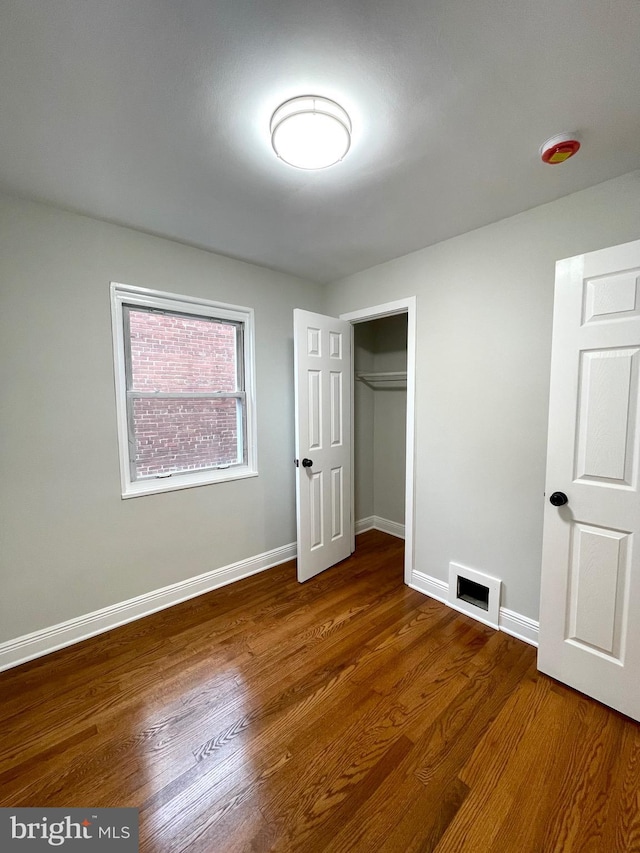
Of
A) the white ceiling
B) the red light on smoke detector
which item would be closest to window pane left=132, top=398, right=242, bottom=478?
the white ceiling

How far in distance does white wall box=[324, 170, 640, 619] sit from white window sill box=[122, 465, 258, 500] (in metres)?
1.42

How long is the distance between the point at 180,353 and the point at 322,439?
1.26 metres

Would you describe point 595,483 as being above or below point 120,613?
above

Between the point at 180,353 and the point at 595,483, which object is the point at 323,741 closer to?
the point at 595,483

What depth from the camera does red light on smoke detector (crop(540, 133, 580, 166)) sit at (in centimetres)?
133

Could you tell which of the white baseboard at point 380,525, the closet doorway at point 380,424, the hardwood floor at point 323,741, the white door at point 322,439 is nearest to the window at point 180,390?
the white door at point 322,439

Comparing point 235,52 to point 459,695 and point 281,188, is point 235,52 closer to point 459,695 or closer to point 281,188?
point 281,188

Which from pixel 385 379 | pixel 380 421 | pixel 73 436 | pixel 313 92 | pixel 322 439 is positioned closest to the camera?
pixel 313 92

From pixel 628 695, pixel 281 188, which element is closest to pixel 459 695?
pixel 628 695

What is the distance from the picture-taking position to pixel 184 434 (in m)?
2.46

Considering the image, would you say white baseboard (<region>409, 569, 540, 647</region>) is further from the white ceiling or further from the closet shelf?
the white ceiling

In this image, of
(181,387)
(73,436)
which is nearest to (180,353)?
(181,387)

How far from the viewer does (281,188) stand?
1.66m

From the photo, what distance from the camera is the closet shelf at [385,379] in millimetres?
3354
